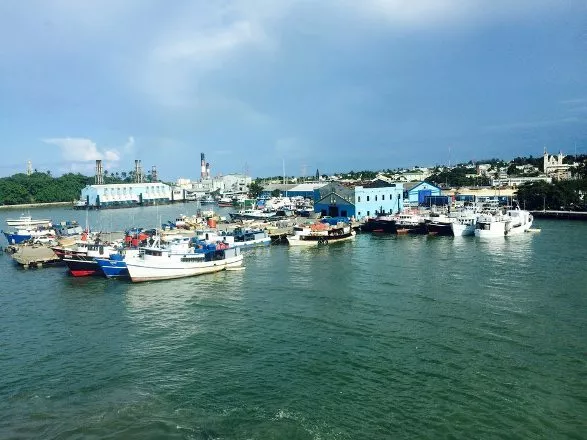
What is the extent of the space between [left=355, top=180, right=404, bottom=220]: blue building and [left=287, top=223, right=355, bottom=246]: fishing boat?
8.55 m

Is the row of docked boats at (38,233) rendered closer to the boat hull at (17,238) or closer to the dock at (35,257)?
the boat hull at (17,238)

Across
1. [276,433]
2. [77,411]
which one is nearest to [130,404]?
[77,411]

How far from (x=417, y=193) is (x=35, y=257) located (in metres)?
32.7

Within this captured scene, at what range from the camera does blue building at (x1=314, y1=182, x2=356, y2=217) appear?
38544 millimetres

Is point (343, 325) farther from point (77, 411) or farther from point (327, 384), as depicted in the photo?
point (77, 411)

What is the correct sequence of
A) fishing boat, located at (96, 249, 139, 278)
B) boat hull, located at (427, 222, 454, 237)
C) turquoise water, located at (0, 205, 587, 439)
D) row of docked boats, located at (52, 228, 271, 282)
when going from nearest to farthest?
turquoise water, located at (0, 205, 587, 439) < row of docked boats, located at (52, 228, 271, 282) < fishing boat, located at (96, 249, 139, 278) < boat hull, located at (427, 222, 454, 237)

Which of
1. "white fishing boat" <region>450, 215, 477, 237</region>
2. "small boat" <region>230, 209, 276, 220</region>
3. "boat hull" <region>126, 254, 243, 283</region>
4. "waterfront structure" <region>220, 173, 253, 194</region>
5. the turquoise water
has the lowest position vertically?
the turquoise water

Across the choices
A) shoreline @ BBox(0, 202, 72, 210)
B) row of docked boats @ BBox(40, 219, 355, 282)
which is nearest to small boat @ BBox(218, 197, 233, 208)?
shoreline @ BBox(0, 202, 72, 210)

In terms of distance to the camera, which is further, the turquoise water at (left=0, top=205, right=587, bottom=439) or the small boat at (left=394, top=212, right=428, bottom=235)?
the small boat at (left=394, top=212, right=428, bottom=235)

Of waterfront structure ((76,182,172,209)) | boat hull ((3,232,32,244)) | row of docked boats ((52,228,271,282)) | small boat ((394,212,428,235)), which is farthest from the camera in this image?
waterfront structure ((76,182,172,209))

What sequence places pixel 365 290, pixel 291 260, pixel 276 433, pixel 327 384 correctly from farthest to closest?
pixel 291 260 < pixel 365 290 < pixel 327 384 < pixel 276 433

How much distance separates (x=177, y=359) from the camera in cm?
1116

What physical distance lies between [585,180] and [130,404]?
45.5m

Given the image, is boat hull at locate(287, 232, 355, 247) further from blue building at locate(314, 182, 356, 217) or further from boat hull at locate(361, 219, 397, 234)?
blue building at locate(314, 182, 356, 217)
